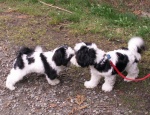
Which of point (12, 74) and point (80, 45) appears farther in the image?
point (12, 74)

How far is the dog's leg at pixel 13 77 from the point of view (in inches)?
222

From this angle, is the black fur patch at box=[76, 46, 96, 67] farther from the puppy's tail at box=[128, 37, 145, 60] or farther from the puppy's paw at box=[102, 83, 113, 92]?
the puppy's tail at box=[128, 37, 145, 60]

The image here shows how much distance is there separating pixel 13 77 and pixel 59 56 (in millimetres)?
962

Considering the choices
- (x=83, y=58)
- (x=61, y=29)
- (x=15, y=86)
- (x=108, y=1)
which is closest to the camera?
(x=83, y=58)

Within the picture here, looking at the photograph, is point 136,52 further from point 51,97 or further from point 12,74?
point 12,74

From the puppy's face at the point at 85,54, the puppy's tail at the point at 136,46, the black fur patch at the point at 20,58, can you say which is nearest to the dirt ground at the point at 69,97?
the black fur patch at the point at 20,58

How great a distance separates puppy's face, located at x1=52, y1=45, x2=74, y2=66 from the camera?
205 inches

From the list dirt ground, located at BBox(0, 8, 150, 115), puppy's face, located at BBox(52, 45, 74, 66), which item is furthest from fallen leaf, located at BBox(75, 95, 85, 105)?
puppy's face, located at BBox(52, 45, 74, 66)

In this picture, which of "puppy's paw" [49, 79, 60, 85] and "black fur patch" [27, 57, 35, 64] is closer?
"black fur patch" [27, 57, 35, 64]

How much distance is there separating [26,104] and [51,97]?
0.42 meters

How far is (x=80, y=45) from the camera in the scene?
197 inches

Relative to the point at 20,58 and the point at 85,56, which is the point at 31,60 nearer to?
the point at 20,58

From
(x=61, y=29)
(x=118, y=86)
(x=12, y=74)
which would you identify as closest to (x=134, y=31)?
(x=61, y=29)

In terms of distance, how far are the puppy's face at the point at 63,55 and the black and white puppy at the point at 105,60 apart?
101mm
